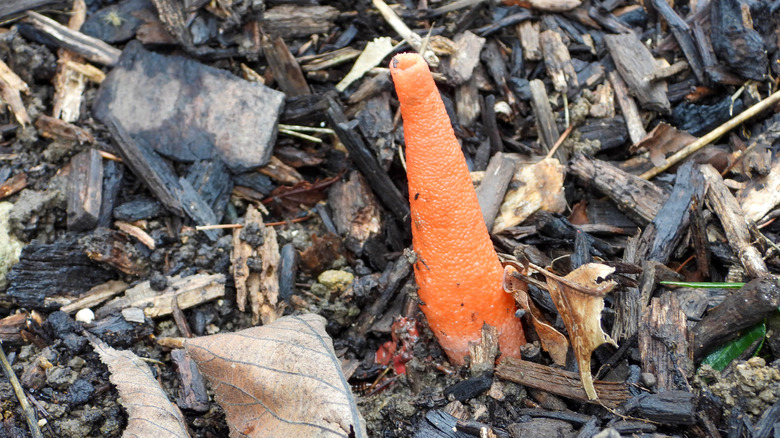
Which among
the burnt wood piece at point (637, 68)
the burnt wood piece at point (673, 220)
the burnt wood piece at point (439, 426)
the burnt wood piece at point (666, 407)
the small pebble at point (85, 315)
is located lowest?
the burnt wood piece at point (439, 426)

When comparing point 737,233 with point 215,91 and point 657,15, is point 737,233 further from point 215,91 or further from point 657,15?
point 215,91

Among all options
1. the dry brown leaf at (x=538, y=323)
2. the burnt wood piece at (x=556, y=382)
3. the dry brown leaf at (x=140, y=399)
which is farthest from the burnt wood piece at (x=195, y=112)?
the burnt wood piece at (x=556, y=382)

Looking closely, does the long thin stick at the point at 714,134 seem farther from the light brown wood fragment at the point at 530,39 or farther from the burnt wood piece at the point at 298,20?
the burnt wood piece at the point at 298,20

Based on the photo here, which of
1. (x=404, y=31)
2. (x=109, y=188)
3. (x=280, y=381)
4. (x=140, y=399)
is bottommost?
(x=140, y=399)

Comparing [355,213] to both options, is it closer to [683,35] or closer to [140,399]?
[140,399]

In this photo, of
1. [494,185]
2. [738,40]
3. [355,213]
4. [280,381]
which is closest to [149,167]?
[355,213]

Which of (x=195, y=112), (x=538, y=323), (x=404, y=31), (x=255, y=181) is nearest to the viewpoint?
(x=538, y=323)
